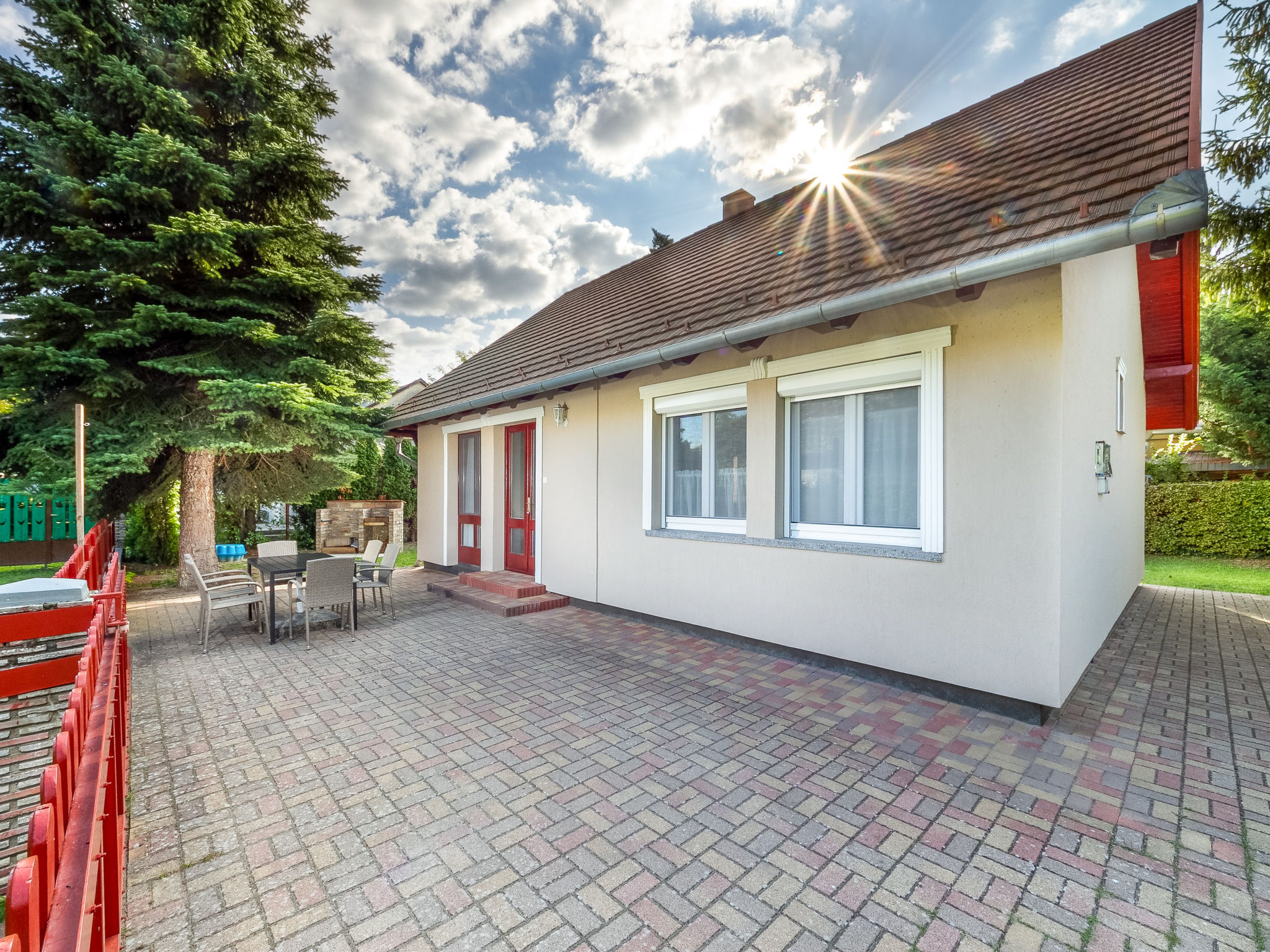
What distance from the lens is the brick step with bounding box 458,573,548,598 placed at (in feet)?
25.2

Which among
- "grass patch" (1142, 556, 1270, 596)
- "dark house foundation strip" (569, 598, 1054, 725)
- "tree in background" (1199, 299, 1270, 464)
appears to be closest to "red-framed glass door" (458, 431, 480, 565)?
"dark house foundation strip" (569, 598, 1054, 725)

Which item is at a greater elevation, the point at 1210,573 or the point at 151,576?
the point at 151,576

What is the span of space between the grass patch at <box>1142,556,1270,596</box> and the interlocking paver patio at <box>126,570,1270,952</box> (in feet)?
20.8

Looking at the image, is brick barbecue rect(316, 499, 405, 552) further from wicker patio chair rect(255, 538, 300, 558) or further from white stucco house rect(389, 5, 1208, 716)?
white stucco house rect(389, 5, 1208, 716)

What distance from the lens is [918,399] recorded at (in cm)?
452

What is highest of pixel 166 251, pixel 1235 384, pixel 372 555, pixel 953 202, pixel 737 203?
pixel 737 203

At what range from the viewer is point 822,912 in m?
2.13

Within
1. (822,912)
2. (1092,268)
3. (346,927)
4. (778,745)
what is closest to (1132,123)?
(1092,268)

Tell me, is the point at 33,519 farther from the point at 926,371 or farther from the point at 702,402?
the point at 926,371

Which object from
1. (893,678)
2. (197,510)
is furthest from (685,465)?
(197,510)

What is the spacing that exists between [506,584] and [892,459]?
18.4 feet

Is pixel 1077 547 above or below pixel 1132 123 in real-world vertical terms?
below

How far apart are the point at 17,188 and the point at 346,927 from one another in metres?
10.2

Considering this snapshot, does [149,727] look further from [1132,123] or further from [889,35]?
[889,35]
